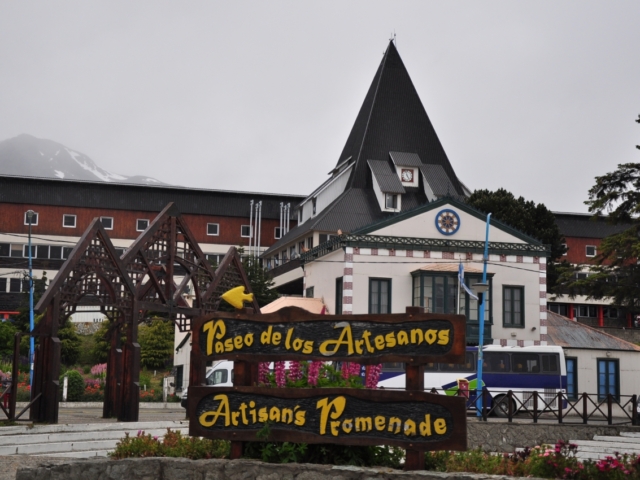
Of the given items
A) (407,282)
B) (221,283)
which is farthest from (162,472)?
(407,282)

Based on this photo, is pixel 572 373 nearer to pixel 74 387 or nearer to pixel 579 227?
pixel 74 387

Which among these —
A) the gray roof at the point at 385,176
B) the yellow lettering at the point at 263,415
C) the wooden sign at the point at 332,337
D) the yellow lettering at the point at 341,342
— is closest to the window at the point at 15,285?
the gray roof at the point at 385,176

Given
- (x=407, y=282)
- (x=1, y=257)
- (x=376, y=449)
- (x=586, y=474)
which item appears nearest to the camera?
(x=586, y=474)

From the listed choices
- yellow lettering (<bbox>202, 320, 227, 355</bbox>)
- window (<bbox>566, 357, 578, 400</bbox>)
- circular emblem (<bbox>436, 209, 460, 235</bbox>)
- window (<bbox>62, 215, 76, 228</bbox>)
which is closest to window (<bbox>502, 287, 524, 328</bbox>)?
window (<bbox>566, 357, 578, 400</bbox>)

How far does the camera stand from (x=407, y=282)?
43.7m

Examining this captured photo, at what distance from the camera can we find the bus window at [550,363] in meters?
36.9

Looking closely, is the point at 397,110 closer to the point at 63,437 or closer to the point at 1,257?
the point at 1,257

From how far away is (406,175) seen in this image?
61.1 m

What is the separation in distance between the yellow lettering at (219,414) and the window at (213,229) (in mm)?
64790

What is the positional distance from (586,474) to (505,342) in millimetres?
32844

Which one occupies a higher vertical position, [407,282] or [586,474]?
[407,282]

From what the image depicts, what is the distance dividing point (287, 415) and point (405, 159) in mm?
50014

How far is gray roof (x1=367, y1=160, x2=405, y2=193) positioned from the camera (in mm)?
58156

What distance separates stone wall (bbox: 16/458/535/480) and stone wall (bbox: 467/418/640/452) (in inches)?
611
